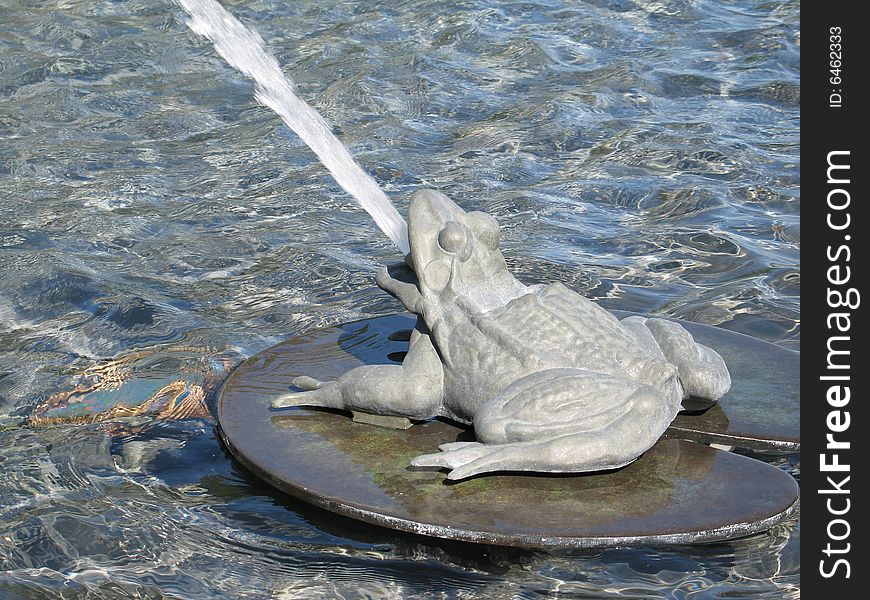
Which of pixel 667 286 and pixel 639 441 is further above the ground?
pixel 639 441

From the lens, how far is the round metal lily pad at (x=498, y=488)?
470 centimetres

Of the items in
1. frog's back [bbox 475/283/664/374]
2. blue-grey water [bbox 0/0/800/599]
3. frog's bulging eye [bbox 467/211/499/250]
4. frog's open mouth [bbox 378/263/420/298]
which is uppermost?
frog's bulging eye [bbox 467/211/499/250]

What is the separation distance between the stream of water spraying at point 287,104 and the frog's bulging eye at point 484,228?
9.00 feet

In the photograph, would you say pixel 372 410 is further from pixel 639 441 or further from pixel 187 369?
pixel 187 369

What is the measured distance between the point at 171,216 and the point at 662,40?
21.4 feet

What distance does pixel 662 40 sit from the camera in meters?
13.4

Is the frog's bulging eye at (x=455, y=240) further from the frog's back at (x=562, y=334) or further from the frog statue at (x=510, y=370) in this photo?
the frog's back at (x=562, y=334)

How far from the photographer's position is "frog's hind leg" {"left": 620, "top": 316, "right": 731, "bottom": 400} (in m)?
5.35

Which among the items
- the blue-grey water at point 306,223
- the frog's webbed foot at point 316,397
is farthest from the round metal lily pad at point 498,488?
the blue-grey water at point 306,223

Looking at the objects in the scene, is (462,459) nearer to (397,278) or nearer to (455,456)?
(455,456)

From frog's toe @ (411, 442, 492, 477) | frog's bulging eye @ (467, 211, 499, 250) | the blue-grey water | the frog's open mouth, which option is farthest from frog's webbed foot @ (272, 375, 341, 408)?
frog's bulging eye @ (467, 211, 499, 250)

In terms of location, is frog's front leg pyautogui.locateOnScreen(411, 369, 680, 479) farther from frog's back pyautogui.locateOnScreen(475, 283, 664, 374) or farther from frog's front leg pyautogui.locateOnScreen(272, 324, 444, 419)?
frog's front leg pyautogui.locateOnScreen(272, 324, 444, 419)

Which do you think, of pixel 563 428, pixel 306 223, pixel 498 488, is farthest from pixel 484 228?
pixel 306 223
